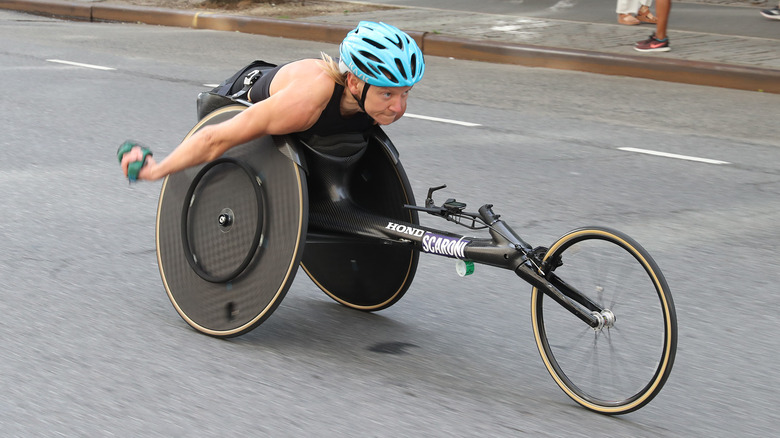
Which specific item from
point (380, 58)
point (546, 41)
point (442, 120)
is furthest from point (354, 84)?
point (546, 41)

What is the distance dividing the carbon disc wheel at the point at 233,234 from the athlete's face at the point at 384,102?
328 millimetres

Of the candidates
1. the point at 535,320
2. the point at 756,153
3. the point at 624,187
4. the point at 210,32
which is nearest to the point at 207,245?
the point at 535,320

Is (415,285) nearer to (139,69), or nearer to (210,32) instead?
(139,69)

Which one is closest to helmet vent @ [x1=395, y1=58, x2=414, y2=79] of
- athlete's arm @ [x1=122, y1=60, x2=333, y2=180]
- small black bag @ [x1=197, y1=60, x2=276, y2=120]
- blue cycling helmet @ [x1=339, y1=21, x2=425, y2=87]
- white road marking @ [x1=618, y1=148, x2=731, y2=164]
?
blue cycling helmet @ [x1=339, y1=21, x2=425, y2=87]

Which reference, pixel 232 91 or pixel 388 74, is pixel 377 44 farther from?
pixel 232 91

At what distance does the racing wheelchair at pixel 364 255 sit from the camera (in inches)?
132

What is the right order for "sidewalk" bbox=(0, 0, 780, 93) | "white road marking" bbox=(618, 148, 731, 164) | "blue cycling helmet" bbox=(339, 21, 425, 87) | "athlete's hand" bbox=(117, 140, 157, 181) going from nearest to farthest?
"blue cycling helmet" bbox=(339, 21, 425, 87) → "athlete's hand" bbox=(117, 140, 157, 181) → "white road marking" bbox=(618, 148, 731, 164) → "sidewalk" bbox=(0, 0, 780, 93)

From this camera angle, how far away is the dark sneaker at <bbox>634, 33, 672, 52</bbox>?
11398 millimetres

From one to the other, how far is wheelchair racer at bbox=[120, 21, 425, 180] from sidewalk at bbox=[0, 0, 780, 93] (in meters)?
7.34

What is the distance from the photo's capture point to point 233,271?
388 cm

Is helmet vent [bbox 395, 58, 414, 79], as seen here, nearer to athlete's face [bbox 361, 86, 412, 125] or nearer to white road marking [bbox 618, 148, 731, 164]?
athlete's face [bbox 361, 86, 412, 125]

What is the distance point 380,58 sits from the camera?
358 cm

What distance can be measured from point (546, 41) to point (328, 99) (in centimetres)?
883

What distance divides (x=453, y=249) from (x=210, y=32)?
11515 mm
